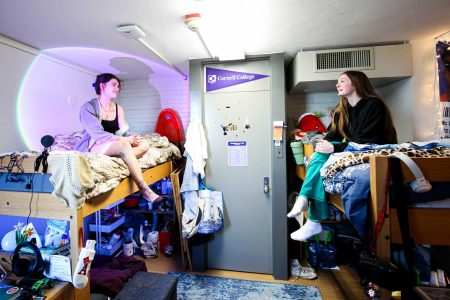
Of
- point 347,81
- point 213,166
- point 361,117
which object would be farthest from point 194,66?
point 361,117

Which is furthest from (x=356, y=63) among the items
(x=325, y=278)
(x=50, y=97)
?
(x=50, y=97)

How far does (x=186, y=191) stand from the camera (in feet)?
7.77

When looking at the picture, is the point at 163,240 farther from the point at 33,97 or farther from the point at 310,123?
the point at 310,123

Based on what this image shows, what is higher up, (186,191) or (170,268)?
(186,191)

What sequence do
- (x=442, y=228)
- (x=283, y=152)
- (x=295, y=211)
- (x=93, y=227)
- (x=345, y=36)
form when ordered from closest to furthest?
(x=442, y=228)
(x=295, y=211)
(x=345, y=36)
(x=283, y=152)
(x=93, y=227)

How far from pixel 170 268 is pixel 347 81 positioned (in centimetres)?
259

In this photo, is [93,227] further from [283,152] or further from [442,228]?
[442,228]

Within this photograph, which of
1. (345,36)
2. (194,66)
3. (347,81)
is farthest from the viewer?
(194,66)

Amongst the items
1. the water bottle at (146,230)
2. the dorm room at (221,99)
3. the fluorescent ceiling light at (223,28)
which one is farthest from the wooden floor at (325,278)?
the fluorescent ceiling light at (223,28)

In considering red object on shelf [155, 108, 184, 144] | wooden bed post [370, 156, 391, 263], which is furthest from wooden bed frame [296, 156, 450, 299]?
red object on shelf [155, 108, 184, 144]

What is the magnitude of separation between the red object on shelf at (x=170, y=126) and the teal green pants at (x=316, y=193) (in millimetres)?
1880

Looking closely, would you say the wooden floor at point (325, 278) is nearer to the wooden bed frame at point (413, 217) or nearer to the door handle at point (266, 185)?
the door handle at point (266, 185)

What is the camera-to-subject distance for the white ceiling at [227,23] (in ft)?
4.80

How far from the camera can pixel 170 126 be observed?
2.89 meters
